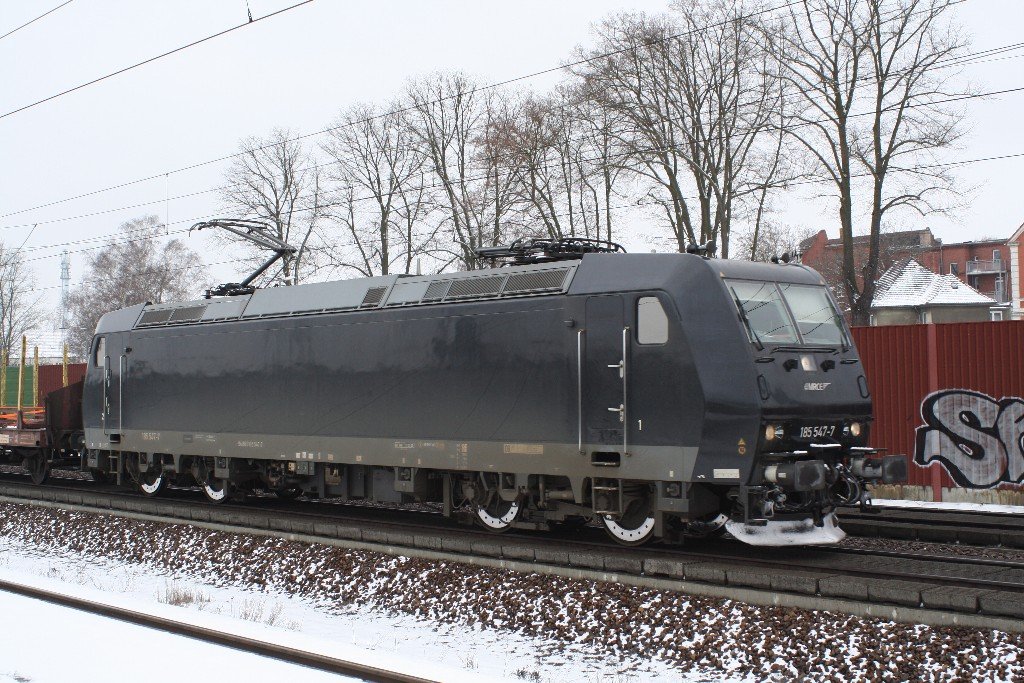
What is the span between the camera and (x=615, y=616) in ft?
34.0

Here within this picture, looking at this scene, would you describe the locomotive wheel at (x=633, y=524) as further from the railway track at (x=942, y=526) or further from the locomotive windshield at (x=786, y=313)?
the railway track at (x=942, y=526)

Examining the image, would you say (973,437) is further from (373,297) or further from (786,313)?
(373,297)

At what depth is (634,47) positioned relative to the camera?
28938 mm

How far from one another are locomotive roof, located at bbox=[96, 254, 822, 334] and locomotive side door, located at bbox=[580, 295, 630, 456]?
32 centimetres

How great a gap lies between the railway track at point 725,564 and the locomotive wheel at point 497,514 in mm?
175

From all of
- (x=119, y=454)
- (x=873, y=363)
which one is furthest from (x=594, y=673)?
(x=119, y=454)

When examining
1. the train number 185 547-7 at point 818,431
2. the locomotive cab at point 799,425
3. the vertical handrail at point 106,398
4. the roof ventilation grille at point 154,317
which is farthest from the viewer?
the vertical handrail at point 106,398

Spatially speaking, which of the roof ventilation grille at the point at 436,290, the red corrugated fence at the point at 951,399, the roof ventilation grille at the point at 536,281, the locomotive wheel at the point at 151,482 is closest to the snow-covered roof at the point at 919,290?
the red corrugated fence at the point at 951,399

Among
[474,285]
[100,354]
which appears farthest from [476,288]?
[100,354]

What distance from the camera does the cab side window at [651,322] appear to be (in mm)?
11602

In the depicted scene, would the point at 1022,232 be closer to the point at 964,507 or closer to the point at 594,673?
the point at 964,507

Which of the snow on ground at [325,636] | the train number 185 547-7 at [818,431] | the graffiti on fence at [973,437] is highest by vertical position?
the train number 185 547-7 at [818,431]

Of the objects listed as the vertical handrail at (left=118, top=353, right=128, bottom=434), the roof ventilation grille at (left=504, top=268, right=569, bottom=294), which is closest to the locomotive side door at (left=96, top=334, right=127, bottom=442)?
the vertical handrail at (left=118, top=353, right=128, bottom=434)

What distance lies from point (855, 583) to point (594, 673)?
2.55m
